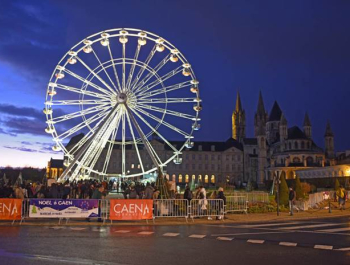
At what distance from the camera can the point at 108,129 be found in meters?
35.5

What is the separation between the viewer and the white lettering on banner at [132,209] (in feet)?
63.0

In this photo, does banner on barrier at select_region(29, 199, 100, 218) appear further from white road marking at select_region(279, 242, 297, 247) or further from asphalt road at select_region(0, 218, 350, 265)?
white road marking at select_region(279, 242, 297, 247)

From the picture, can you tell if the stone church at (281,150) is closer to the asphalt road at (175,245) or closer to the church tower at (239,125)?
the church tower at (239,125)

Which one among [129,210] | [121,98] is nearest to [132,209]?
[129,210]

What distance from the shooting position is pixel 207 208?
71.4 ft

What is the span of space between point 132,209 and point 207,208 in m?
4.60

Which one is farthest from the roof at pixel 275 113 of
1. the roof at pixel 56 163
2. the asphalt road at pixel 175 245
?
the asphalt road at pixel 175 245

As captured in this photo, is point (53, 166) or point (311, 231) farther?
point (53, 166)

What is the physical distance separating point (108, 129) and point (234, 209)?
1516 cm

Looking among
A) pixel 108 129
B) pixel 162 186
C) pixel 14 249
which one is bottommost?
pixel 14 249

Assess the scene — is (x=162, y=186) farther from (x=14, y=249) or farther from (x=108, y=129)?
(x=14, y=249)

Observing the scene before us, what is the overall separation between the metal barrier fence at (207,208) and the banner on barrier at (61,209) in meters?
5.43

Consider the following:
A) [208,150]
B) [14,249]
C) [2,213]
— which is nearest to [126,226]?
[2,213]

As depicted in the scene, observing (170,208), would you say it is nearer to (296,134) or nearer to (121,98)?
(121,98)
